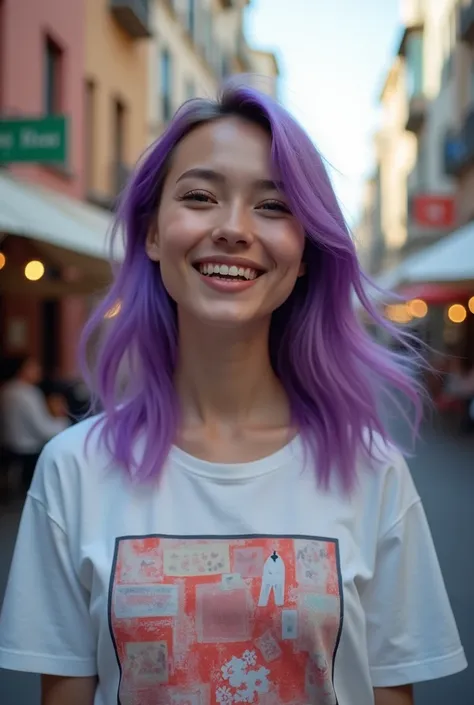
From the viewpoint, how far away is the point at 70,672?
150 centimetres

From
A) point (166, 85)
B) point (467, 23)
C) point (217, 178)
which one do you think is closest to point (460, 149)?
point (467, 23)

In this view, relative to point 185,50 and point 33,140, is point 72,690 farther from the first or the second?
point 185,50

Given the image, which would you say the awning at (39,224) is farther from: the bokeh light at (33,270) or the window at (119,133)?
the window at (119,133)

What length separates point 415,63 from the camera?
89.9ft

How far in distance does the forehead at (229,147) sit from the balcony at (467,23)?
1744 centimetres

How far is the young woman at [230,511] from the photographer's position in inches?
57.1

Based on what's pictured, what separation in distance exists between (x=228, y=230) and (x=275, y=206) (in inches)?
4.9

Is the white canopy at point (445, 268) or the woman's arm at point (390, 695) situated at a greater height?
the white canopy at point (445, 268)

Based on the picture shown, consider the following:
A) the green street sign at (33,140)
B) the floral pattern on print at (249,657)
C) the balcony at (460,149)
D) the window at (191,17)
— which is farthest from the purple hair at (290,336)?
the window at (191,17)

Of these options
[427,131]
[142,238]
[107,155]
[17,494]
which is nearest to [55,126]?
[17,494]

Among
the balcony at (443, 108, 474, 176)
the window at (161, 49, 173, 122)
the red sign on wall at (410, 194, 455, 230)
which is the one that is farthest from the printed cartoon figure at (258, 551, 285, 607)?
the window at (161, 49, 173, 122)

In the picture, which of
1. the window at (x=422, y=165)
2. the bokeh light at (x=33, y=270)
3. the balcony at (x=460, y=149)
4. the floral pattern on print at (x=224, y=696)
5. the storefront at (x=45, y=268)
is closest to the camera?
the floral pattern on print at (x=224, y=696)

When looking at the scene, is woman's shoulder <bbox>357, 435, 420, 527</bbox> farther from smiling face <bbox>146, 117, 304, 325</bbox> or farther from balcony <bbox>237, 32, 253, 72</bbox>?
balcony <bbox>237, 32, 253, 72</bbox>

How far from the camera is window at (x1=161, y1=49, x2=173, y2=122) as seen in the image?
856 inches
